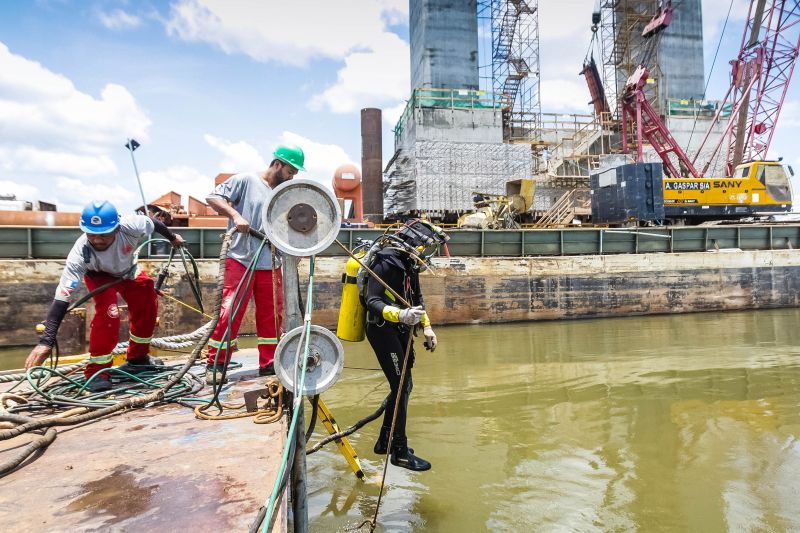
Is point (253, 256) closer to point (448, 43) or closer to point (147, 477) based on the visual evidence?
point (147, 477)

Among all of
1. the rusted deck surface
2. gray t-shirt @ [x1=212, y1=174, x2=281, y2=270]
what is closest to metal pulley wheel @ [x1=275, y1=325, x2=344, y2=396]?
the rusted deck surface

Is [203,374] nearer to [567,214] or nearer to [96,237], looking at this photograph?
Answer: [96,237]

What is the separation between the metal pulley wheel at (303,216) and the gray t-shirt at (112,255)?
6.15 ft

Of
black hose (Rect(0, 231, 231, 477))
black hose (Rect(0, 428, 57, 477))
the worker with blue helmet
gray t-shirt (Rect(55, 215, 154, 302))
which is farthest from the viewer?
gray t-shirt (Rect(55, 215, 154, 302))

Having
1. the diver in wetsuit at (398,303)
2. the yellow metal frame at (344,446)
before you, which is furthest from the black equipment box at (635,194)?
the yellow metal frame at (344,446)

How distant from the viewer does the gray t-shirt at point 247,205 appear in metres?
3.71

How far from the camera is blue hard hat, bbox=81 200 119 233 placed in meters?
3.30

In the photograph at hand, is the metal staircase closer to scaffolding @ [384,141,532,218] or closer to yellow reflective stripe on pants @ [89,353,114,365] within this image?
scaffolding @ [384,141,532,218]

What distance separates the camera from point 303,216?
93.9 inches

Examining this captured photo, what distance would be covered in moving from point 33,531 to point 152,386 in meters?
1.97

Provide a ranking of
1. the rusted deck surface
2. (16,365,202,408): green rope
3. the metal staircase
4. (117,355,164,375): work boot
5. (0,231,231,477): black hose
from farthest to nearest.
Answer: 1. the metal staircase
2. (117,355,164,375): work boot
3. (16,365,202,408): green rope
4. (0,231,231,477): black hose
5. the rusted deck surface

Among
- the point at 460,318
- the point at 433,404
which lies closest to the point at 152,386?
the point at 433,404

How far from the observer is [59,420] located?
2.65 m

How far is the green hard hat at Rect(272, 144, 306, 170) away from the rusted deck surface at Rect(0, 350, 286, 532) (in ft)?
6.07
